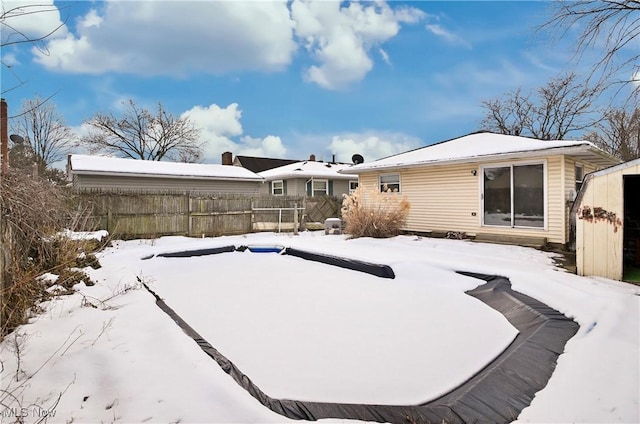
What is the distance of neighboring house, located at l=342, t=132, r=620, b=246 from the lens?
7.69 meters

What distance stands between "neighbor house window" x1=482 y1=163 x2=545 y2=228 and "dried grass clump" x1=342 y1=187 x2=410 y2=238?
2.39 m

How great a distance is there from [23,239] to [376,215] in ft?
26.7

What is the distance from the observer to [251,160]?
90.7ft

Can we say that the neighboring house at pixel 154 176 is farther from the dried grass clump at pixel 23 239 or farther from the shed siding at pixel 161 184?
the dried grass clump at pixel 23 239

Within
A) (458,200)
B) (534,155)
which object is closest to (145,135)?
(458,200)

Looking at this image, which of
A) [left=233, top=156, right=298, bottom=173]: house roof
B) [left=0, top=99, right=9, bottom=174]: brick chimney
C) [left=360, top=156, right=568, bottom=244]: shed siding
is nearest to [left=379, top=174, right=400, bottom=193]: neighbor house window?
[left=360, top=156, right=568, bottom=244]: shed siding

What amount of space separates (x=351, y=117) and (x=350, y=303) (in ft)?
55.5

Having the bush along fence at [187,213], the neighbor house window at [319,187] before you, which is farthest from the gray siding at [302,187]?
the bush along fence at [187,213]

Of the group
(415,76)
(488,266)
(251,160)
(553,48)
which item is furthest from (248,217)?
(251,160)

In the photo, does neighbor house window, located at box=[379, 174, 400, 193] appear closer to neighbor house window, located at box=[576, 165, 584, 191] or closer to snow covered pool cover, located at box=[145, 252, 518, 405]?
neighbor house window, located at box=[576, 165, 584, 191]

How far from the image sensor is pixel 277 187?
62.1 ft

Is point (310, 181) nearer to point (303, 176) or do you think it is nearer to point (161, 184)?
point (303, 176)

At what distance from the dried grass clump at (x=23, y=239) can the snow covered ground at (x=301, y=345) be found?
188mm

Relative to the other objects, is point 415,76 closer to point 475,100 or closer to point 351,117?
point 351,117
